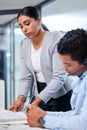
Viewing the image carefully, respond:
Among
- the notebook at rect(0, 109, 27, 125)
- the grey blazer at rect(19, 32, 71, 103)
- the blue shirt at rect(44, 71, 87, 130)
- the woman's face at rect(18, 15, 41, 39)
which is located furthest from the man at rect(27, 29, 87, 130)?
the woman's face at rect(18, 15, 41, 39)

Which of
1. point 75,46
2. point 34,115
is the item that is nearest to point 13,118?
point 34,115

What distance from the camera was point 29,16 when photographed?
1776 mm

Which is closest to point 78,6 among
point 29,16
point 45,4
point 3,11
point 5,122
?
point 45,4

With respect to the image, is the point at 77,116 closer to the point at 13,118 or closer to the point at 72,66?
the point at 72,66

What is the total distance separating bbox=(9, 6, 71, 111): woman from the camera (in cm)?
172

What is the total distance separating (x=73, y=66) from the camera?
1.18 metres

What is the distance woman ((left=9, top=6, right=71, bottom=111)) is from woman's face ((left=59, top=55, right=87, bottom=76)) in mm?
502

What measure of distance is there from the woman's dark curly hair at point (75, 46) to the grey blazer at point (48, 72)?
0.53 m

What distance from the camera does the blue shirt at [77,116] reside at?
3.60 ft

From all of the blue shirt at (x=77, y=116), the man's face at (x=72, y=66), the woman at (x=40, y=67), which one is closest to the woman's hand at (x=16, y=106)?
the woman at (x=40, y=67)

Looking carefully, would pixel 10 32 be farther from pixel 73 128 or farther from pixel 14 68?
pixel 73 128

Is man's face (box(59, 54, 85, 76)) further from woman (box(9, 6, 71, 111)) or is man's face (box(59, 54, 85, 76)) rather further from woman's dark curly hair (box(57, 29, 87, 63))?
woman (box(9, 6, 71, 111))

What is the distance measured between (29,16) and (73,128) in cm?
94

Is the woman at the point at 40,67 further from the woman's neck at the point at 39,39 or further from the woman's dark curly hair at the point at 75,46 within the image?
the woman's dark curly hair at the point at 75,46
